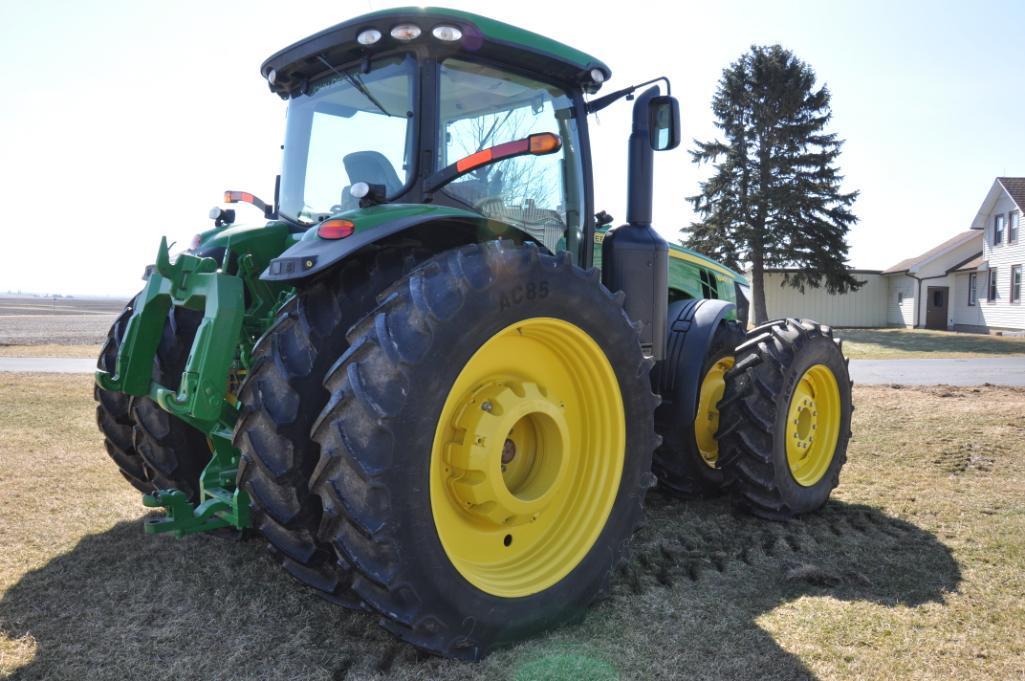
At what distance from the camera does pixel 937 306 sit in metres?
34.8

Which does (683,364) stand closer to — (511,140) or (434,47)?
(511,140)

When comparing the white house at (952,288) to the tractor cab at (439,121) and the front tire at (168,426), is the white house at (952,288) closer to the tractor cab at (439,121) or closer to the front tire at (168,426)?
the tractor cab at (439,121)

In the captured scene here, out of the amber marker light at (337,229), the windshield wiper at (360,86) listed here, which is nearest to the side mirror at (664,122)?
the windshield wiper at (360,86)

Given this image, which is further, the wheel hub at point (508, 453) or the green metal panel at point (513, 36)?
the green metal panel at point (513, 36)

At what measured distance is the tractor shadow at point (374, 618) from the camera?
Result: 2.70 meters

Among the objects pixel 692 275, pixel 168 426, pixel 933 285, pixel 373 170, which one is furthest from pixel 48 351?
pixel 933 285

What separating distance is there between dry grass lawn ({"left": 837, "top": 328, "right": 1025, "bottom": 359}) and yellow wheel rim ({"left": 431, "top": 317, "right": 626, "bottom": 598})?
17.2 meters

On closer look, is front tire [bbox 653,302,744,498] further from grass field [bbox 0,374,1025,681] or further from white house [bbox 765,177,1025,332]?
white house [bbox 765,177,1025,332]

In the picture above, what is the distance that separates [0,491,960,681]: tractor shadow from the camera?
270 cm

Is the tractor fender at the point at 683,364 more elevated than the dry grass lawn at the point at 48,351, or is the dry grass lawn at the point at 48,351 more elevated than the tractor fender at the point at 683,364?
the tractor fender at the point at 683,364

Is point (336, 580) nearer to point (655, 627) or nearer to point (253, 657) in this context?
point (253, 657)

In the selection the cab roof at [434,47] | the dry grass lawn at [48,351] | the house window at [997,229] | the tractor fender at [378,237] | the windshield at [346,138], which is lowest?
the dry grass lawn at [48,351]

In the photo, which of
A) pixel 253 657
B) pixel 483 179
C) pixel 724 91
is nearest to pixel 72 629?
pixel 253 657

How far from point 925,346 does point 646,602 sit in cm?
2253
